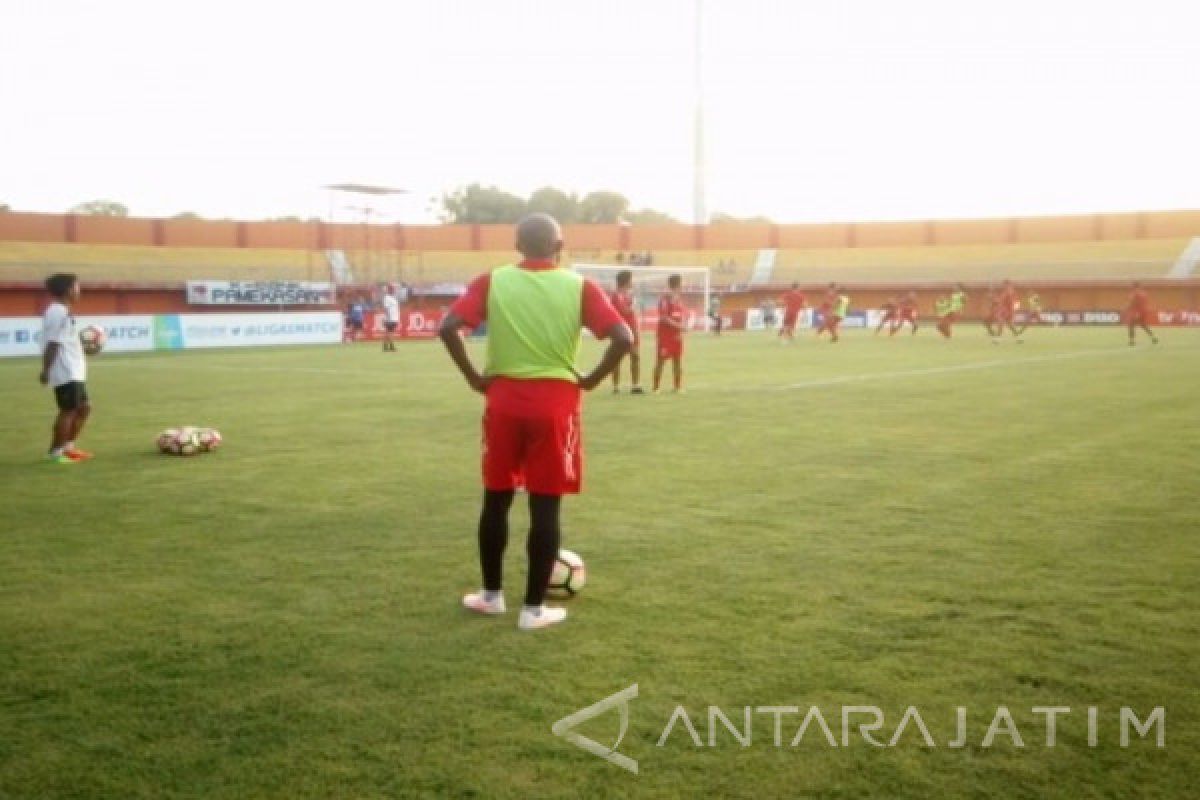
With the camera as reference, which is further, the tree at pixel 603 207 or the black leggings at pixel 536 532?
the tree at pixel 603 207

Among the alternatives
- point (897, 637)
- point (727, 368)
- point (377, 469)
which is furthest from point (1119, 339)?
point (897, 637)

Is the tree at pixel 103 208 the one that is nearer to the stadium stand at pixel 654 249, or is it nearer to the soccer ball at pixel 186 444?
the stadium stand at pixel 654 249

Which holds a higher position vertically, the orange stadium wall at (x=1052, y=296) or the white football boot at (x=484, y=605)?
the orange stadium wall at (x=1052, y=296)

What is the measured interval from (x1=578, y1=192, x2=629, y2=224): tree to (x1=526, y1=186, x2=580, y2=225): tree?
83cm

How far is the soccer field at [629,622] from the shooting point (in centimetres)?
337

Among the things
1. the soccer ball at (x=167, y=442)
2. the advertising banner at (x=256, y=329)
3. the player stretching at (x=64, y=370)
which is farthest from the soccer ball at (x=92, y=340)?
the advertising banner at (x=256, y=329)

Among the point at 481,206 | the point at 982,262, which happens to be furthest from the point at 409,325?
the point at 481,206

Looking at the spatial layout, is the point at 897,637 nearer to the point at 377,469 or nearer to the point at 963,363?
the point at 377,469

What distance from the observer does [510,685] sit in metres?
4.07

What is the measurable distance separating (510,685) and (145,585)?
8.51ft

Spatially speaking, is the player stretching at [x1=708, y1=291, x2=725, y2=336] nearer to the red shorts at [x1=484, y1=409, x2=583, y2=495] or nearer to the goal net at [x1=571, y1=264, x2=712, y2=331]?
the goal net at [x1=571, y1=264, x2=712, y2=331]

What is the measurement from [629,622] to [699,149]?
57321 mm

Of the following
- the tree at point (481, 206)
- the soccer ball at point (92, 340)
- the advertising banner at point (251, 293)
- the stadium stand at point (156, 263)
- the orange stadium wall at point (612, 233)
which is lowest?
the soccer ball at point (92, 340)

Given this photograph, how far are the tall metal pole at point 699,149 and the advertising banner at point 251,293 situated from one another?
2521 cm
